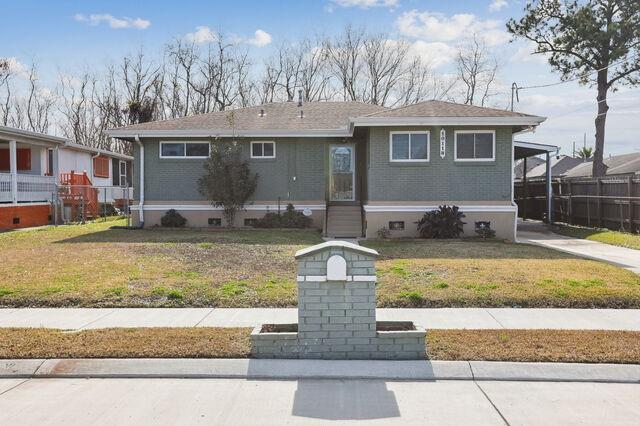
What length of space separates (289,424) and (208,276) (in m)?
6.12

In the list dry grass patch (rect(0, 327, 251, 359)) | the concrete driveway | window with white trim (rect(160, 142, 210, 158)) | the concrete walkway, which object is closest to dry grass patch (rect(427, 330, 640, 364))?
the concrete driveway

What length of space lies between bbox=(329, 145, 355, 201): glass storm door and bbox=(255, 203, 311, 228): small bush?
1.72 meters

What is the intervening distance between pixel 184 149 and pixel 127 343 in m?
14.9

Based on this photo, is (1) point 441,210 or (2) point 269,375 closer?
(2) point 269,375

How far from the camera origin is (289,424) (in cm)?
454

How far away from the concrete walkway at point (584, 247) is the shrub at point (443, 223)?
219cm

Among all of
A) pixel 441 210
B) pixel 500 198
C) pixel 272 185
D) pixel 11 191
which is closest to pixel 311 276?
pixel 441 210

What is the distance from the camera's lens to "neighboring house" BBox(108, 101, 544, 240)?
17484 millimetres

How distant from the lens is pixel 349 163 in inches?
824

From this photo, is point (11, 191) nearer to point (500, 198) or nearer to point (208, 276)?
point (208, 276)

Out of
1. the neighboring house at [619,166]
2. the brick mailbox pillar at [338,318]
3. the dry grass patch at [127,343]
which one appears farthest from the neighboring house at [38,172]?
the neighboring house at [619,166]

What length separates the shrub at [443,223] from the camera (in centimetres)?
1706

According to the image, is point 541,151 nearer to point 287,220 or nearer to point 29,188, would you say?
point 287,220

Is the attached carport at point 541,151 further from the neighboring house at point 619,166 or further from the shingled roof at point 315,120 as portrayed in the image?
the neighboring house at point 619,166
